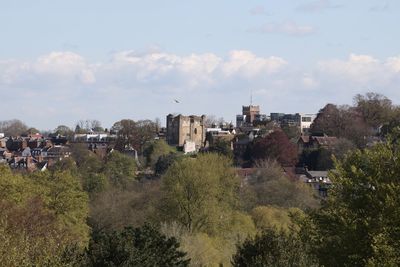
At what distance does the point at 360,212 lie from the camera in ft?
83.2

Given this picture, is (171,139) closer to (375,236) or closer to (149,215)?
(149,215)

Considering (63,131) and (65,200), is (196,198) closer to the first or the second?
(65,200)

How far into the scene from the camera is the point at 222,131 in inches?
5300

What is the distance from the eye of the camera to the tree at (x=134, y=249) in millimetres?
23250

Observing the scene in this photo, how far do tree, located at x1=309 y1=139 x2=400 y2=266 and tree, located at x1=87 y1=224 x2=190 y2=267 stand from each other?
4.24 metres

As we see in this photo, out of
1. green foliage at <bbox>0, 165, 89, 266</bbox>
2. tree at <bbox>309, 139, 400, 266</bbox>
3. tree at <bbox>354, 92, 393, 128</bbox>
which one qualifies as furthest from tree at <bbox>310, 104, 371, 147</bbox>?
tree at <bbox>309, 139, 400, 266</bbox>

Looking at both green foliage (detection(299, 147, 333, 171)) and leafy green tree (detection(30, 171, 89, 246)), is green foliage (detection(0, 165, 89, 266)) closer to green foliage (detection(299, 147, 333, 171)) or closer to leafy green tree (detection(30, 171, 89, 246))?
leafy green tree (detection(30, 171, 89, 246))

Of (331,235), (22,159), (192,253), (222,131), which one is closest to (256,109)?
(222,131)

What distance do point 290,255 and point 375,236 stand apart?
224 cm

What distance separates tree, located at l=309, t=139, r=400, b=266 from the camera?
79.5 feet

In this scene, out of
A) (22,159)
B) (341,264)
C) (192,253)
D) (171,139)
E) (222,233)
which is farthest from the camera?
(171,139)

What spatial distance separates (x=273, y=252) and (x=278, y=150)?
68.4 metres

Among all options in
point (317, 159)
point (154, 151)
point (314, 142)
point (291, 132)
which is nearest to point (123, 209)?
point (317, 159)

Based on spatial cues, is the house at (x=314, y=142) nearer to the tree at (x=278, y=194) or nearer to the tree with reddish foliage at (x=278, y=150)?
the tree with reddish foliage at (x=278, y=150)
